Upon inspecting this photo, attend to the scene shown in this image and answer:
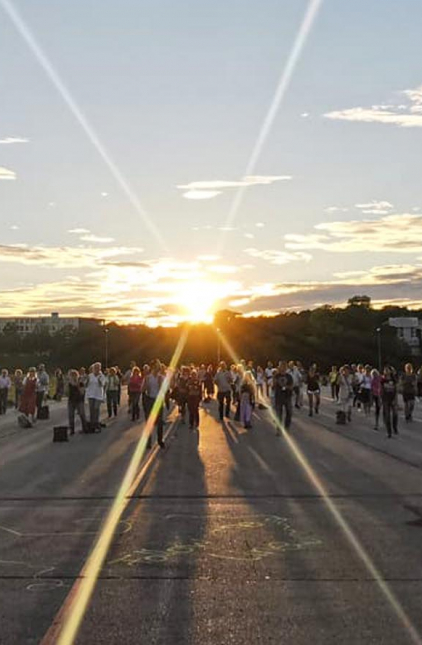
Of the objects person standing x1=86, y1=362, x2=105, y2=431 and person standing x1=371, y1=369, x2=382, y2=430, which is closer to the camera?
person standing x1=86, y1=362, x2=105, y2=431

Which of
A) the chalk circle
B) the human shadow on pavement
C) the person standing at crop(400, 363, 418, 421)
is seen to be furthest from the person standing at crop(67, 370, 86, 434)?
the chalk circle

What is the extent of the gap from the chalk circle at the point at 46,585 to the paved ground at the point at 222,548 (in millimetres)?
18

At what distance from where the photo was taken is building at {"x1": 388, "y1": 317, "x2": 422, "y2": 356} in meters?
135

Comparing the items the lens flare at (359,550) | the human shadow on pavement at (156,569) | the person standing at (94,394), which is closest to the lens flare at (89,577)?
the human shadow on pavement at (156,569)

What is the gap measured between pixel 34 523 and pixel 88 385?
12657 millimetres

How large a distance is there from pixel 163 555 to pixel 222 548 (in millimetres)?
565

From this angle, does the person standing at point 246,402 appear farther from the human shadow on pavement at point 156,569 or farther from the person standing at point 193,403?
the human shadow on pavement at point 156,569

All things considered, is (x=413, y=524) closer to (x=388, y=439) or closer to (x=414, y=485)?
(x=414, y=485)

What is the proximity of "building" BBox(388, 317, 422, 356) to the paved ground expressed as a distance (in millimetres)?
122267

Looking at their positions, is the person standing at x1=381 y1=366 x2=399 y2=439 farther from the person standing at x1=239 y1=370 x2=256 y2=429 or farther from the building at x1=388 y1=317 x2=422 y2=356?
the building at x1=388 y1=317 x2=422 y2=356

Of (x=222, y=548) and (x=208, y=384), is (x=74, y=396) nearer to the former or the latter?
(x=222, y=548)

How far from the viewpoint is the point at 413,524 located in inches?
345

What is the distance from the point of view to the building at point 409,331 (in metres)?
135

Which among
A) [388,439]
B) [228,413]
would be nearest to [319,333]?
[228,413]
